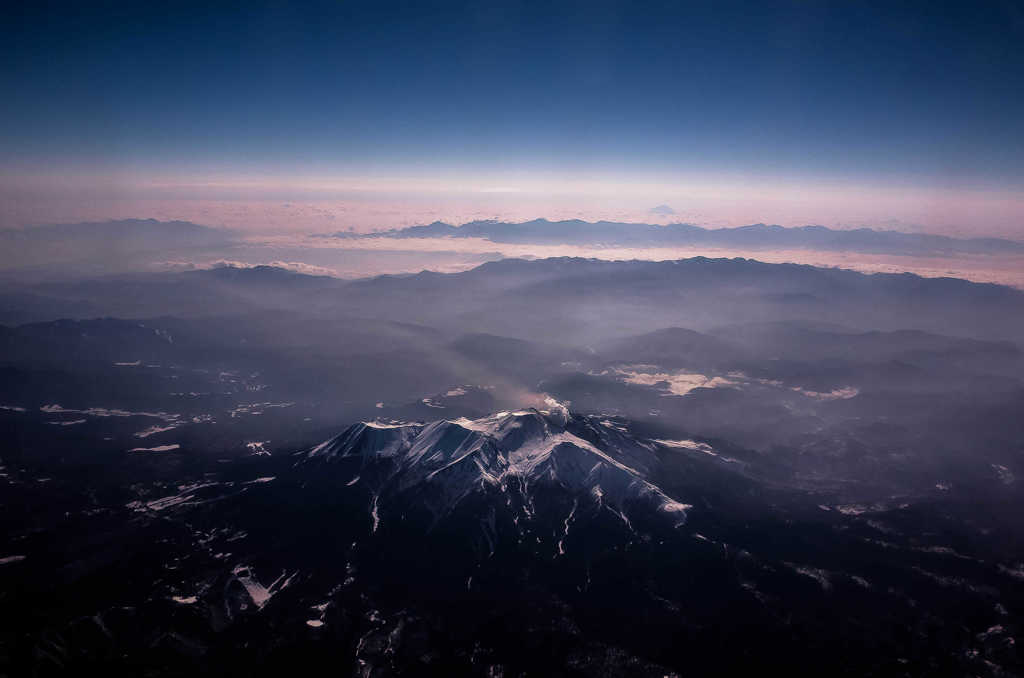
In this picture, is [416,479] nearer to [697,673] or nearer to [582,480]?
[582,480]

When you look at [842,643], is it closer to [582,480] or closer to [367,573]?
[582,480]

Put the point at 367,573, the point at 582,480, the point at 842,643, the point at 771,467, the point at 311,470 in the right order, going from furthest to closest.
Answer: the point at 771,467 → the point at 311,470 → the point at 582,480 → the point at 367,573 → the point at 842,643

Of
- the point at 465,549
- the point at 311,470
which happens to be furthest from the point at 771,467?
the point at 311,470

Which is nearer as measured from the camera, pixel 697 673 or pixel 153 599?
pixel 697 673

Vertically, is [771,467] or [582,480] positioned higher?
[582,480]

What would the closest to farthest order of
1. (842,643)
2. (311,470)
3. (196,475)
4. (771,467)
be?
(842,643), (311,470), (196,475), (771,467)

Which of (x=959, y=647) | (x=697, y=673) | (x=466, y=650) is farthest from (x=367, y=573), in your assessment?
(x=959, y=647)

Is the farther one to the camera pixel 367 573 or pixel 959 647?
pixel 367 573

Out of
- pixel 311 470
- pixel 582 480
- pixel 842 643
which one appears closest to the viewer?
pixel 842 643

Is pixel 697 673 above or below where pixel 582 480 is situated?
below
